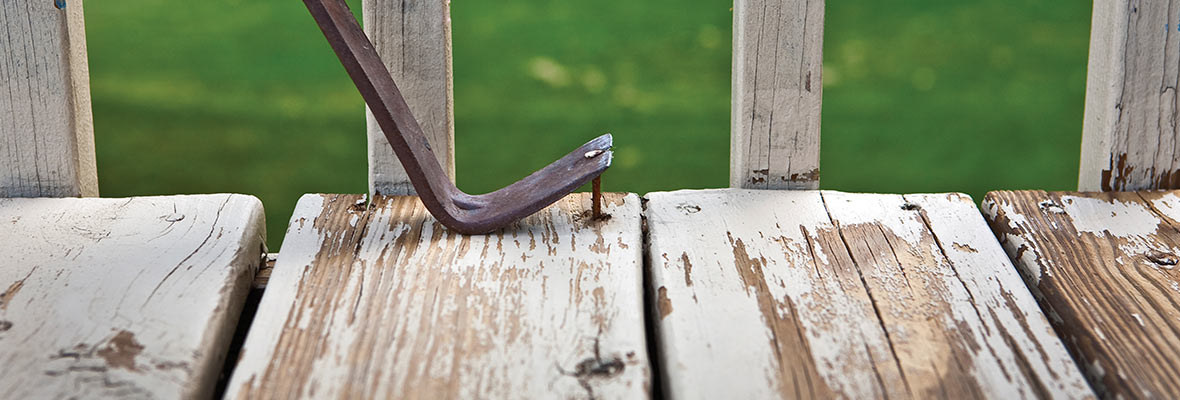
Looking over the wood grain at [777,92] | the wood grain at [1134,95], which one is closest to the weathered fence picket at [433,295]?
the wood grain at [777,92]

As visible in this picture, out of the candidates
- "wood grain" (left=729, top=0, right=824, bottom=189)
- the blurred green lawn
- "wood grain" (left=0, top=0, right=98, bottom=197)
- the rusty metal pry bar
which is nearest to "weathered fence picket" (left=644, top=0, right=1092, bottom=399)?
"wood grain" (left=729, top=0, right=824, bottom=189)

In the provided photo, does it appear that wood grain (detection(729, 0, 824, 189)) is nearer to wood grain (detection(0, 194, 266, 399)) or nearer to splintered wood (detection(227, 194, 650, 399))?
splintered wood (detection(227, 194, 650, 399))

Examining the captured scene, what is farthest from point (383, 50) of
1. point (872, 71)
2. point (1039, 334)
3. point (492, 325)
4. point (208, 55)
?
point (872, 71)

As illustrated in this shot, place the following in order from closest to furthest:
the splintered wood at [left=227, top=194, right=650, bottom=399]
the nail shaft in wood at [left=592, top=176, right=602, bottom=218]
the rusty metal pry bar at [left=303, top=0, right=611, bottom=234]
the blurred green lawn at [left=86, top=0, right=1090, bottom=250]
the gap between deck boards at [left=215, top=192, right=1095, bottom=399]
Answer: the splintered wood at [left=227, top=194, right=650, bottom=399] → the gap between deck boards at [left=215, top=192, right=1095, bottom=399] → the rusty metal pry bar at [left=303, top=0, right=611, bottom=234] → the nail shaft in wood at [left=592, top=176, right=602, bottom=218] → the blurred green lawn at [left=86, top=0, right=1090, bottom=250]

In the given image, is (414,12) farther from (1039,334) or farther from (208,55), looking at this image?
(208,55)

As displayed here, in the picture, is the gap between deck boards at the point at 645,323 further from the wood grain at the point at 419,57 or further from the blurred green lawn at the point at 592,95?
the blurred green lawn at the point at 592,95

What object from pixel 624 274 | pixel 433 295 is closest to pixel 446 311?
pixel 433 295
